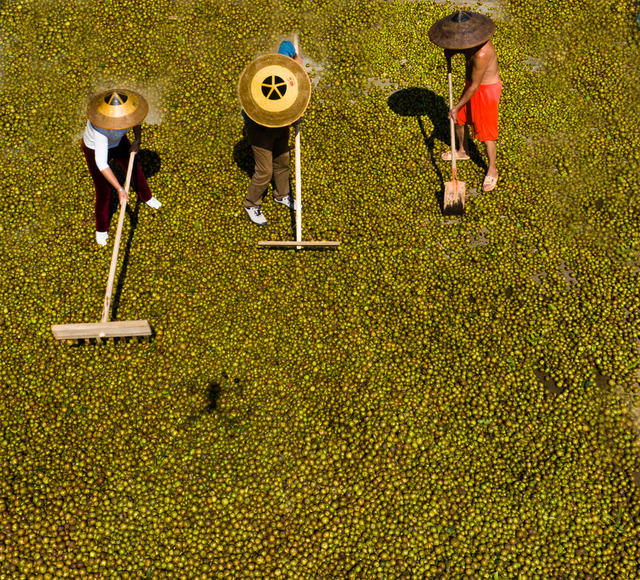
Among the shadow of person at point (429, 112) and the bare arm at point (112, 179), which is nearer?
the bare arm at point (112, 179)

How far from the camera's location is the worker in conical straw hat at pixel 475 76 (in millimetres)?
6762

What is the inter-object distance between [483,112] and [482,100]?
21cm

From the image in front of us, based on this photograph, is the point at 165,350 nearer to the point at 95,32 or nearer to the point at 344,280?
the point at 344,280

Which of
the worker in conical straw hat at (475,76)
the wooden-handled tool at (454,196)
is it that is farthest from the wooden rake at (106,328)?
the worker in conical straw hat at (475,76)

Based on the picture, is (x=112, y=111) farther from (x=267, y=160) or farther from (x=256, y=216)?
(x=256, y=216)

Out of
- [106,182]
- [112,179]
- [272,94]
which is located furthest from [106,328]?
[272,94]

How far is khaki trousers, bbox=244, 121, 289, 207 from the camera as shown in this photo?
6.93 metres

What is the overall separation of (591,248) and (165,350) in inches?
296

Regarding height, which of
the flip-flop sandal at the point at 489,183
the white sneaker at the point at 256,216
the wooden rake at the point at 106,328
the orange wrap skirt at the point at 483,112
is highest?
the orange wrap skirt at the point at 483,112

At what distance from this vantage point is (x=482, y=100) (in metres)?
7.71

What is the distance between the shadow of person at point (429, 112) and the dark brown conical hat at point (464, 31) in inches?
97.9

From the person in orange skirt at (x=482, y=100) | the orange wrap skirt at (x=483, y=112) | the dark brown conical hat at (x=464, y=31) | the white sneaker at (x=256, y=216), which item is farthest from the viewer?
the white sneaker at (x=256, y=216)

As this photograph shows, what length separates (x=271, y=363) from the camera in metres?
6.88

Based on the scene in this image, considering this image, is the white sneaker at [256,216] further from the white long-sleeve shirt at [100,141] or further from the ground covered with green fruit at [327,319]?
the white long-sleeve shirt at [100,141]
